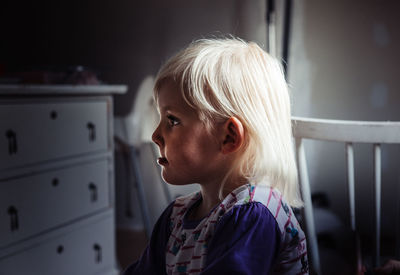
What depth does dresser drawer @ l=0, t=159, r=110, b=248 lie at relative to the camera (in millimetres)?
1145

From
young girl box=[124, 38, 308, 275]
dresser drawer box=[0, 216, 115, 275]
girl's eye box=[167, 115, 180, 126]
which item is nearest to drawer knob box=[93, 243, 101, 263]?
dresser drawer box=[0, 216, 115, 275]

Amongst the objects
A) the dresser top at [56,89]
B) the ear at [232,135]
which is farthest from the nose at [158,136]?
the dresser top at [56,89]

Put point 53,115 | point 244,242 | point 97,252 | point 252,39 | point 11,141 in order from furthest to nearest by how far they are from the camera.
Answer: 1. point 252,39
2. point 97,252
3. point 53,115
4. point 11,141
5. point 244,242

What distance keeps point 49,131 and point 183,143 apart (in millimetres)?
640

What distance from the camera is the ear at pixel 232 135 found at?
2.31 feet

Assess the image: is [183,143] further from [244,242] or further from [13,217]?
[13,217]

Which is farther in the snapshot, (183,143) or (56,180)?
(56,180)

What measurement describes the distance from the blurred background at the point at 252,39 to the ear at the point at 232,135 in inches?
19.3

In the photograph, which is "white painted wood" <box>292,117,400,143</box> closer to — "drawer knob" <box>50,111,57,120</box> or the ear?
the ear

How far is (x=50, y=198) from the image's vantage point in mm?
1255

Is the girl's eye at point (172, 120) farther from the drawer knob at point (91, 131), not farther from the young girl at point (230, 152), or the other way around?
the drawer knob at point (91, 131)

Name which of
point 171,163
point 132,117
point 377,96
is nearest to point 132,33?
point 132,117

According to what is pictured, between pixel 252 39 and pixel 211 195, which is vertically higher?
pixel 252 39

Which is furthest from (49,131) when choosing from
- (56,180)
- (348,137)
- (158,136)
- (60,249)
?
(348,137)
